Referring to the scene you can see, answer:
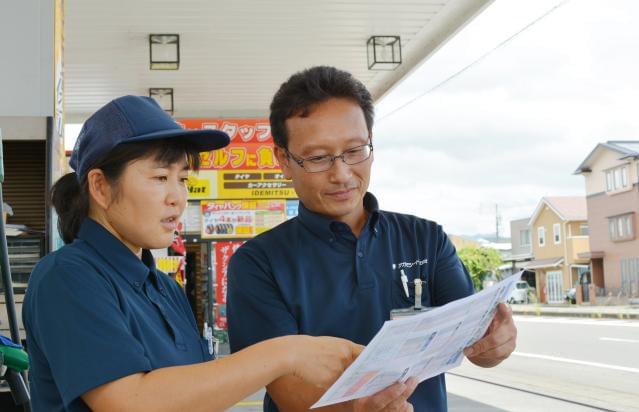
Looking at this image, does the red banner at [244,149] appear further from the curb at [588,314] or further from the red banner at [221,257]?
the curb at [588,314]

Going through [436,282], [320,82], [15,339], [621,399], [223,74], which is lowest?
[621,399]

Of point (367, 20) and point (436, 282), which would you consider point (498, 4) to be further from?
point (436, 282)

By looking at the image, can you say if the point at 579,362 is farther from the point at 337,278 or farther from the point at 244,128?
the point at 337,278

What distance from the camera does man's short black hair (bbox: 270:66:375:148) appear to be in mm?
2107

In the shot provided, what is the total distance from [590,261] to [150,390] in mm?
49046

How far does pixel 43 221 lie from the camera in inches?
155

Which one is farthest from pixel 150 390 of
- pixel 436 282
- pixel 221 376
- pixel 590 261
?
pixel 590 261

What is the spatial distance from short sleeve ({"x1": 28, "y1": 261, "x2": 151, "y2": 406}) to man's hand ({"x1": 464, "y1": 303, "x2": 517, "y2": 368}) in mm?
887

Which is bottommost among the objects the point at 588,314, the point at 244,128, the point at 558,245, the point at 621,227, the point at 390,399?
the point at 588,314

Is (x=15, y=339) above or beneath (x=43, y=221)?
beneath

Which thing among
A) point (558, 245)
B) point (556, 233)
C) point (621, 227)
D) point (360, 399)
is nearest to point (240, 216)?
point (360, 399)

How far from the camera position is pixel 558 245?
55.6 metres

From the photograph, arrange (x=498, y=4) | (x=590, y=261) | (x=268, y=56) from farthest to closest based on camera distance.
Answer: (x=590, y=261), (x=268, y=56), (x=498, y=4)

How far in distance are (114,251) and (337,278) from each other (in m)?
0.66
